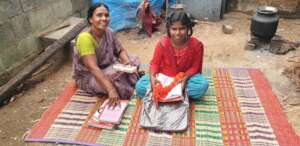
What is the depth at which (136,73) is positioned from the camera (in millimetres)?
3387

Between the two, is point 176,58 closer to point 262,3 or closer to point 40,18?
point 40,18

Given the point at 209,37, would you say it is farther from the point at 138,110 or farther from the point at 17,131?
the point at 17,131

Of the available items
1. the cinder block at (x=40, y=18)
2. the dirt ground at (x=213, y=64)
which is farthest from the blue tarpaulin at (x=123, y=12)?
the cinder block at (x=40, y=18)

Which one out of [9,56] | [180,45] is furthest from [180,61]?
[9,56]

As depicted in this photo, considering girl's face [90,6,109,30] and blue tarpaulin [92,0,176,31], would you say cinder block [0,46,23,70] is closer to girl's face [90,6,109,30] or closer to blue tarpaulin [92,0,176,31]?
girl's face [90,6,109,30]

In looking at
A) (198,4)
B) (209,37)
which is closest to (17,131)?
(209,37)

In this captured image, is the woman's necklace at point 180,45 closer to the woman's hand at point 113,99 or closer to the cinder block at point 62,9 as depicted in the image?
the woman's hand at point 113,99

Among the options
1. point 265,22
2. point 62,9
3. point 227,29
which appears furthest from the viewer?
point 227,29

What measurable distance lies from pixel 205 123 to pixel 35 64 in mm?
2167

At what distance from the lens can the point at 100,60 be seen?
3.23 m

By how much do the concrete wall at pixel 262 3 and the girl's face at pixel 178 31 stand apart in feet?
11.3

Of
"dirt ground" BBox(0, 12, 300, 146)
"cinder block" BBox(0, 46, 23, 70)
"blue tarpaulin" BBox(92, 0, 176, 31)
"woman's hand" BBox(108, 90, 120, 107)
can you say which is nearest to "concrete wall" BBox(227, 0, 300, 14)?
"dirt ground" BBox(0, 12, 300, 146)

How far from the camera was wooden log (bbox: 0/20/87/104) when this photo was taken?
332 centimetres

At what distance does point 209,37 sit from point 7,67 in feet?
10.2
